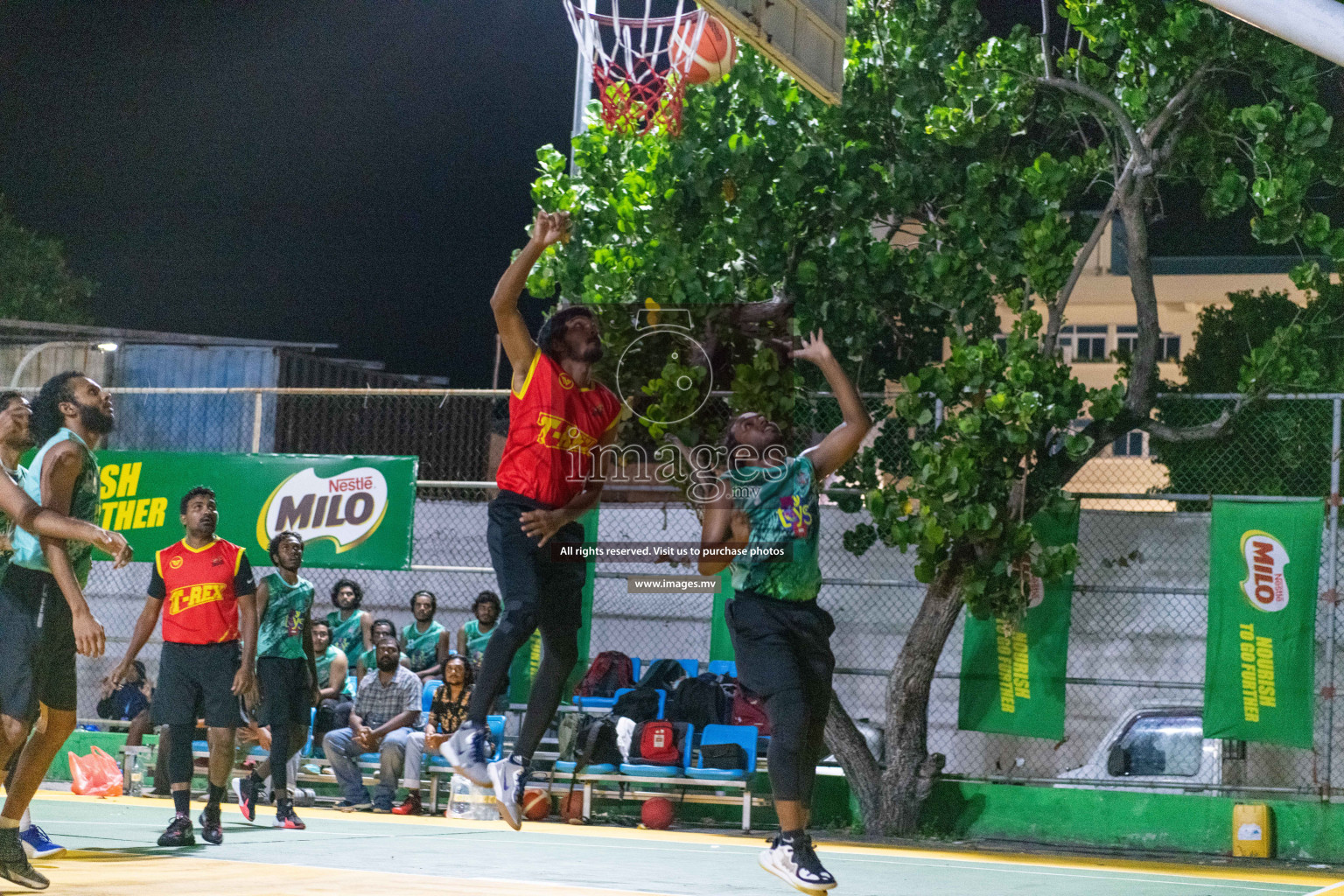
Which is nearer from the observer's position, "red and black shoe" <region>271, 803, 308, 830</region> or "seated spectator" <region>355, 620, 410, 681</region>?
"red and black shoe" <region>271, 803, 308, 830</region>

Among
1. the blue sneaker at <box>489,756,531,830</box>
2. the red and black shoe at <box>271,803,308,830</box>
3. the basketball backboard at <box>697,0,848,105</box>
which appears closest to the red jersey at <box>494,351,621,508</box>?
the blue sneaker at <box>489,756,531,830</box>

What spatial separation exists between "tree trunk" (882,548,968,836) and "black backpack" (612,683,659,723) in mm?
1924

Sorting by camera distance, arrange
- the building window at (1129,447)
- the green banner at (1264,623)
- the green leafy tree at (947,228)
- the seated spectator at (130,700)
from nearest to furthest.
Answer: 1. the green banner at (1264,623)
2. the green leafy tree at (947,228)
3. the seated spectator at (130,700)
4. the building window at (1129,447)

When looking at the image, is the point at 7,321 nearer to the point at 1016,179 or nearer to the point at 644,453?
the point at 644,453

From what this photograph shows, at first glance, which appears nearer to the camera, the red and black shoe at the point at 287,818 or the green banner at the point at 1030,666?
the red and black shoe at the point at 287,818

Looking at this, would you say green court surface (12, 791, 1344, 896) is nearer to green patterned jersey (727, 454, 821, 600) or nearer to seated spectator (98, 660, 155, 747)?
green patterned jersey (727, 454, 821, 600)

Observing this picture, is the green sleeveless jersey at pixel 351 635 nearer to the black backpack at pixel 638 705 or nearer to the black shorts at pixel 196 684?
the black backpack at pixel 638 705

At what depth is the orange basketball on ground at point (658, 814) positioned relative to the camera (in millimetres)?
12570

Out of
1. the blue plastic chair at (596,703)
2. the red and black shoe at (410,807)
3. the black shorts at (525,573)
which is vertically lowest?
the red and black shoe at (410,807)

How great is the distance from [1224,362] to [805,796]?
1573cm

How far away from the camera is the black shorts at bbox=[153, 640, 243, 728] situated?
9.23 m

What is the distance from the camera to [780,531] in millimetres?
6582

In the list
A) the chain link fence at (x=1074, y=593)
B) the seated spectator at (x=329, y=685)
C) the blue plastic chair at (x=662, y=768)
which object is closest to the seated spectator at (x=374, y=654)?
the seated spectator at (x=329, y=685)

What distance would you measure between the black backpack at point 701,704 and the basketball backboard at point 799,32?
17.3ft
